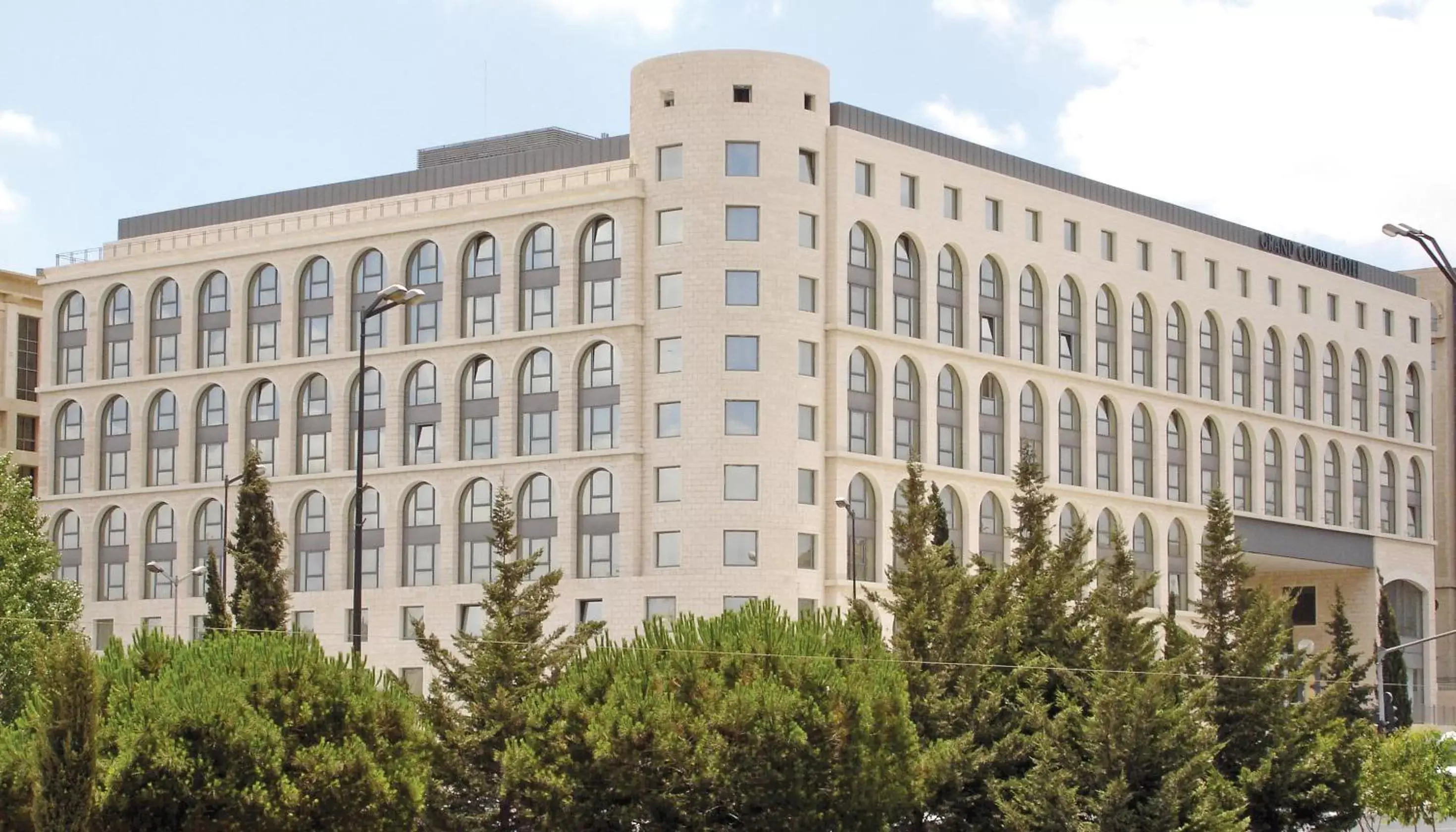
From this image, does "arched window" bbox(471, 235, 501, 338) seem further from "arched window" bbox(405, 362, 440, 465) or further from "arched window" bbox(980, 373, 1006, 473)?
"arched window" bbox(980, 373, 1006, 473)

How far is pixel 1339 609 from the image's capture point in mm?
92375

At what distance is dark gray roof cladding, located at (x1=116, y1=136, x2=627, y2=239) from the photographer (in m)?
92.3

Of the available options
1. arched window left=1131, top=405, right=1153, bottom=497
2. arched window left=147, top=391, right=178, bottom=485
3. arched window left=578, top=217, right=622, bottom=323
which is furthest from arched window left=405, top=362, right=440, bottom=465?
arched window left=1131, top=405, right=1153, bottom=497

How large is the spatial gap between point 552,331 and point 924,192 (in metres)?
16.3

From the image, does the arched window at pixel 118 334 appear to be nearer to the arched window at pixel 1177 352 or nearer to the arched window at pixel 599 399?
the arched window at pixel 599 399

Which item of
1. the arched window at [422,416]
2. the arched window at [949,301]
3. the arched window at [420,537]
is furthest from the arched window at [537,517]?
the arched window at [949,301]

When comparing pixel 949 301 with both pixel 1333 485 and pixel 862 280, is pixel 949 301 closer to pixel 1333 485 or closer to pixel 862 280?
pixel 862 280

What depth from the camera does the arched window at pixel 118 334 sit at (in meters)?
102

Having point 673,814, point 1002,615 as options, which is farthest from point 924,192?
point 673,814

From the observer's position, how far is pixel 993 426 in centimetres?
9725

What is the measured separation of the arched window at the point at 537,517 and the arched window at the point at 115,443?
20635 millimetres

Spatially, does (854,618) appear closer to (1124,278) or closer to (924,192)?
(924,192)

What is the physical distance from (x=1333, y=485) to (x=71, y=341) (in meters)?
61.4

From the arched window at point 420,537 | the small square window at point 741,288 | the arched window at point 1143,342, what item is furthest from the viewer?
the arched window at point 1143,342
